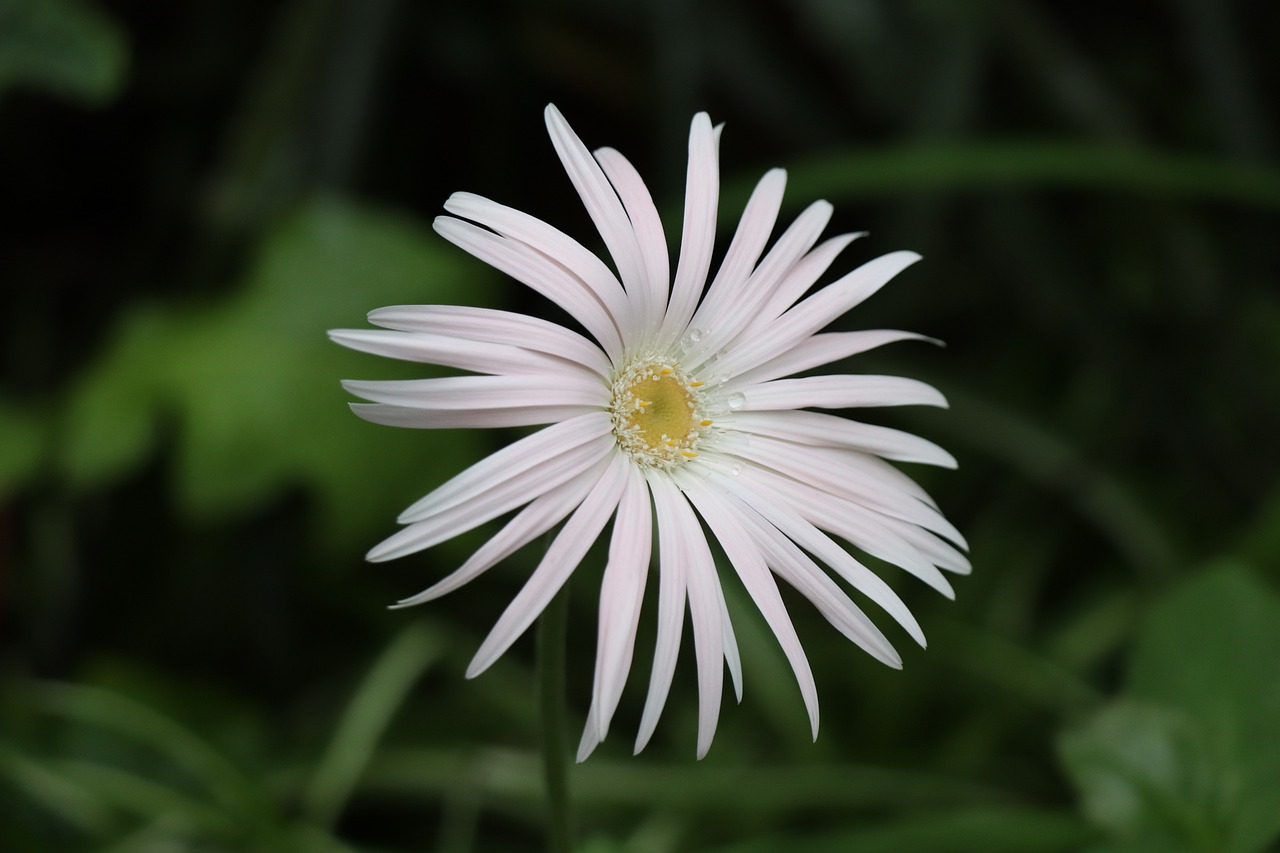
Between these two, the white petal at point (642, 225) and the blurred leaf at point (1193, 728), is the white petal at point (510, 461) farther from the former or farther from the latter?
the blurred leaf at point (1193, 728)

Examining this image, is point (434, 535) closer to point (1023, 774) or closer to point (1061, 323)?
point (1023, 774)

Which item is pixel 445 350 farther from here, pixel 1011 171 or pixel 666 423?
pixel 1011 171

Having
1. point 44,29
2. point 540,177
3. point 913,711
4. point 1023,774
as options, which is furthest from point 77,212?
point 1023,774

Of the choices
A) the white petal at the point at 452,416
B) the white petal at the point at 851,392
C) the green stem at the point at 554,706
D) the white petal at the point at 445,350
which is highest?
the white petal at the point at 851,392

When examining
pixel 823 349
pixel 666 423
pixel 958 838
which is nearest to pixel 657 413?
pixel 666 423

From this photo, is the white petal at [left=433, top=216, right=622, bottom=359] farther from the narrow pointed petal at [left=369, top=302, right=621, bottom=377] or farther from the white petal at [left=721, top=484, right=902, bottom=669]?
the white petal at [left=721, top=484, right=902, bottom=669]

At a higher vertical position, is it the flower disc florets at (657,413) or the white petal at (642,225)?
the white petal at (642,225)

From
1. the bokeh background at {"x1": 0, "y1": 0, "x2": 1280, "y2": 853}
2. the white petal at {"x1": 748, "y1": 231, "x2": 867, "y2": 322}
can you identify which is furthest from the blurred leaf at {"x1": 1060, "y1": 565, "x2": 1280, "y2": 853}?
the white petal at {"x1": 748, "y1": 231, "x2": 867, "y2": 322}

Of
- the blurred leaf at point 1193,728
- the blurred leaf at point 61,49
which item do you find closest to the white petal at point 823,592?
the blurred leaf at point 1193,728
